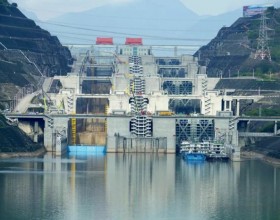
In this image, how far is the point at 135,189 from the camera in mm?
50656

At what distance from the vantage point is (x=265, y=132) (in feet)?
227

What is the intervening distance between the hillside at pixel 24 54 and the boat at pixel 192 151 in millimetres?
12122

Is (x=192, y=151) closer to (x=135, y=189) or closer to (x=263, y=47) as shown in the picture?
(x=135, y=189)

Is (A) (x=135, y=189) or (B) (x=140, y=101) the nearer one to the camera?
(A) (x=135, y=189)

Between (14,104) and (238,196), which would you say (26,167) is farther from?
(14,104)

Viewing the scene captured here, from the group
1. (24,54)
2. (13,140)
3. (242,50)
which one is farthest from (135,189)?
(242,50)

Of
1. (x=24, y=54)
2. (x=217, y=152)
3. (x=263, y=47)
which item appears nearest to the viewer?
(x=217, y=152)

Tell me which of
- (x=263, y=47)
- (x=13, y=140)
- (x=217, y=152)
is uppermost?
(x=263, y=47)

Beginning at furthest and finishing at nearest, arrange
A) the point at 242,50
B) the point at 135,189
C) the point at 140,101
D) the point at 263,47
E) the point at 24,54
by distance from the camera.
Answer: the point at 242,50, the point at 263,47, the point at 24,54, the point at 140,101, the point at 135,189

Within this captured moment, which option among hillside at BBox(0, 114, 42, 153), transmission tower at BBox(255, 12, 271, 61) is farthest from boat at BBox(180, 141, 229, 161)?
transmission tower at BBox(255, 12, 271, 61)

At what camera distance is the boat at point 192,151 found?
64744 mm

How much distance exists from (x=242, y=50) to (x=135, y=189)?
151 feet

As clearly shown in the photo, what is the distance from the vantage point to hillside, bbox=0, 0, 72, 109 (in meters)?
79.0

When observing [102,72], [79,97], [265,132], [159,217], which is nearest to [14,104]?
[79,97]
